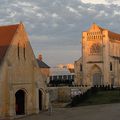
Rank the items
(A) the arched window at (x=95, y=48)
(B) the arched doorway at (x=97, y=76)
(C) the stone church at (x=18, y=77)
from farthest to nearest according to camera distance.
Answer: (A) the arched window at (x=95, y=48)
(B) the arched doorway at (x=97, y=76)
(C) the stone church at (x=18, y=77)

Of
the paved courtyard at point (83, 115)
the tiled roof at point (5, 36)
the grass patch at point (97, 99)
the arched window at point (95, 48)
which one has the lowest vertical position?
the paved courtyard at point (83, 115)

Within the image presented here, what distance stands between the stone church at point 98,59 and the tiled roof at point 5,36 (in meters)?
54.8

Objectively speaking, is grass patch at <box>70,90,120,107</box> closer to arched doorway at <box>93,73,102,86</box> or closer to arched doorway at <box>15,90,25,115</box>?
arched doorway at <box>15,90,25,115</box>

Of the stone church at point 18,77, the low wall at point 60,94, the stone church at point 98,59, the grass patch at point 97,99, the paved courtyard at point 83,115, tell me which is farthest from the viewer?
the stone church at point 98,59

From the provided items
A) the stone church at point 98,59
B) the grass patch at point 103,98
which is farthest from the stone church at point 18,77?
the stone church at point 98,59

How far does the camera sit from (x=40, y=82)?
45688mm

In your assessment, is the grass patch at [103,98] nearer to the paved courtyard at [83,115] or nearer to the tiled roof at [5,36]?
the paved courtyard at [83,115]

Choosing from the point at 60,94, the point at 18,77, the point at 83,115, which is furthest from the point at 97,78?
the point at 18,77

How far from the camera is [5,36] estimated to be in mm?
42250

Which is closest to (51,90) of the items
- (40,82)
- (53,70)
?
(40,82)

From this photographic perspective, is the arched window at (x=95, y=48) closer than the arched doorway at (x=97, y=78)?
No

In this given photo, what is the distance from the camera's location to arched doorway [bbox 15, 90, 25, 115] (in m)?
42.7

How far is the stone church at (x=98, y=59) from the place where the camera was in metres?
95.8

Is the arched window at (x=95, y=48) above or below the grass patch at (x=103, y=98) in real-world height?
above
